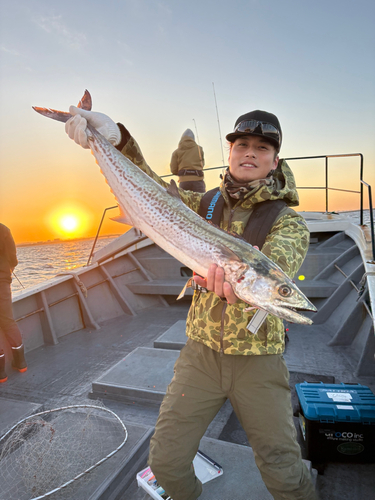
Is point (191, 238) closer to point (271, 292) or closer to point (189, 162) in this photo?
point (271, 292)

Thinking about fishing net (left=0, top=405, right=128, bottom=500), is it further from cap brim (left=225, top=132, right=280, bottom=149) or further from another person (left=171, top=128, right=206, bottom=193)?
another person (left=171, top=128, right=206, bottom=193)

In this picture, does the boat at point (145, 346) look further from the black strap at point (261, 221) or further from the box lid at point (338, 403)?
the black strap at point (261, 221)

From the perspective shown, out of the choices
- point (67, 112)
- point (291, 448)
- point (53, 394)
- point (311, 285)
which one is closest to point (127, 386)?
point (53, 394)

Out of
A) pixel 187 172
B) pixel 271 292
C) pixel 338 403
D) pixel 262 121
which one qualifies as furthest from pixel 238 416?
pixel 187 172

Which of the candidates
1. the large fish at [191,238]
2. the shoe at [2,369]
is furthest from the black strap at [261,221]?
the shoe at [2,369]

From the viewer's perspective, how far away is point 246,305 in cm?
222

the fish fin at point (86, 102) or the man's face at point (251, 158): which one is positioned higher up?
the fish fin at point (86, 102)

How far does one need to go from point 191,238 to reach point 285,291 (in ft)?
2.24

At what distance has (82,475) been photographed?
2250 millimetres

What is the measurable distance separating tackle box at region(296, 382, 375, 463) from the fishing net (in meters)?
1.64

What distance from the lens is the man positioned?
191 centimetres

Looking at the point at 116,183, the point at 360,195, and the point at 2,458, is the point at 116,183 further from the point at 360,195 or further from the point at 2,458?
the point at 360,195

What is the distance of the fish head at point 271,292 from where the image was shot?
1698mm

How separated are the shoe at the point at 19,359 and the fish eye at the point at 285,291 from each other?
451cm
